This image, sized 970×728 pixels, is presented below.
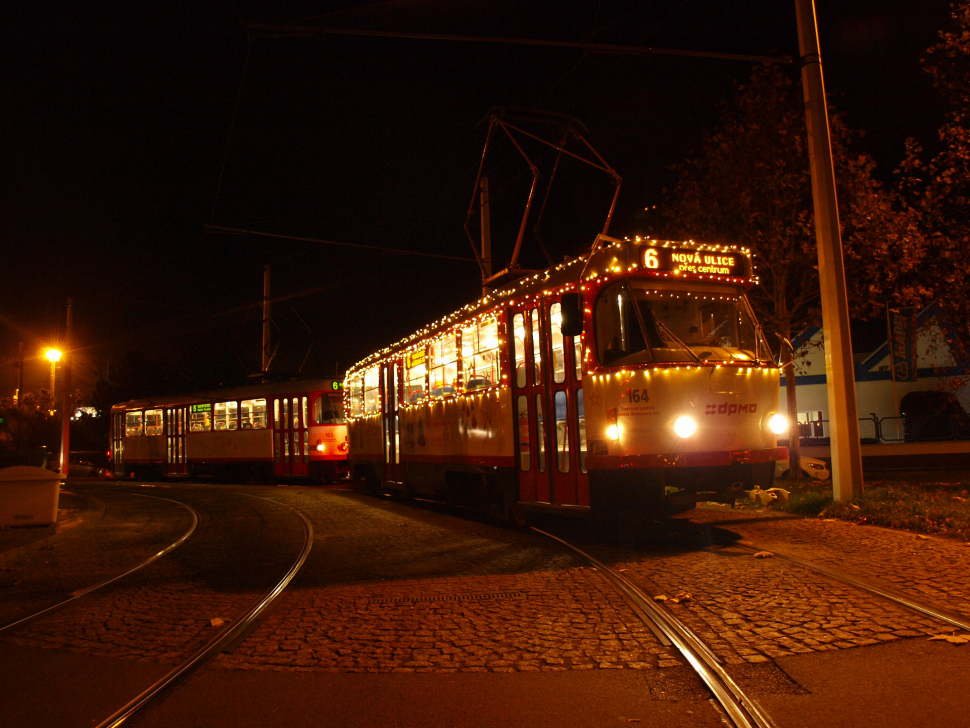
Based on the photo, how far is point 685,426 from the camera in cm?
847

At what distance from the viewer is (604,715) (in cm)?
393

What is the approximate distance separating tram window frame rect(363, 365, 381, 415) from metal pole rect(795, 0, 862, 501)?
8549 mm

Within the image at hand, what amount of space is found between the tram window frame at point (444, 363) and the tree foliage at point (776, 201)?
20.2ft

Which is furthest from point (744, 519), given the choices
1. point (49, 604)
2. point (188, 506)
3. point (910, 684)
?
point (188, 506)

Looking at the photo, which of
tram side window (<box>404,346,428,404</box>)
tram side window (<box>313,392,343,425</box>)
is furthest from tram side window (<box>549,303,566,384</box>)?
tram side window (<box>313,392,343,425</box>)

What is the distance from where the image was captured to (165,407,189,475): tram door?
88.9ft

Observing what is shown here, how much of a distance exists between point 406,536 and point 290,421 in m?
12.9

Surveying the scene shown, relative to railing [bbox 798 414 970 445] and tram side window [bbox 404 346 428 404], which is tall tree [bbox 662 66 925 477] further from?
railing [bbox 798 414 970 445]

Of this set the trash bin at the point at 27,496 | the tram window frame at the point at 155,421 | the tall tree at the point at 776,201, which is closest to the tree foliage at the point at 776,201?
the tall tree at the point at 776,201

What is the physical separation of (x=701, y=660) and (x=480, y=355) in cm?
705

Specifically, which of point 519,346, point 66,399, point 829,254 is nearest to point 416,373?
point 519,346

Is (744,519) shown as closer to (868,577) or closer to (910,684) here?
(868,577)

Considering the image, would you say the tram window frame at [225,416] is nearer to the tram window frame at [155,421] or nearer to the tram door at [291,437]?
the tram door at [291,437]

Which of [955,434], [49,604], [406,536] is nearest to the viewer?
[49,604]
